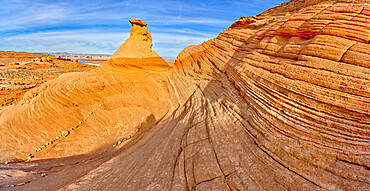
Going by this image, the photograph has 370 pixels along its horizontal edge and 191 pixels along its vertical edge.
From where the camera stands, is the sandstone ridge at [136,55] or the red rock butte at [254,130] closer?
the red rock butte at [254,130]

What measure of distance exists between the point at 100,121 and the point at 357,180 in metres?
11.6

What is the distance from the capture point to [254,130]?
14.0 ft

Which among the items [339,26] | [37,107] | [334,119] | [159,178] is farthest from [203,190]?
[37,107]

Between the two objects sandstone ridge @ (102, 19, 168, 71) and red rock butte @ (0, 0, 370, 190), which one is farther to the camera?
sandstone ridge @ (102, 19, 168, 71)

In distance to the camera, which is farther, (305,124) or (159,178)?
(159,178)

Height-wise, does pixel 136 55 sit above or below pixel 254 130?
above

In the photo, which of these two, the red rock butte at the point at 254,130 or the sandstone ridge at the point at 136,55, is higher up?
the sandstone ridge at the point at 136,55

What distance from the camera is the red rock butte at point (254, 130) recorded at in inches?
123

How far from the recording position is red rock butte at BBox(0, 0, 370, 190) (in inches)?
123

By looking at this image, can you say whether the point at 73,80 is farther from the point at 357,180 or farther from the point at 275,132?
the point at 357,180

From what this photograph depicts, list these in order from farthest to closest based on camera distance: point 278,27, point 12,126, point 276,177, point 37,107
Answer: point 37,107 < point 12,126 < point 278,27 < point 276,177

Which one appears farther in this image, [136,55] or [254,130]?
[136,55]

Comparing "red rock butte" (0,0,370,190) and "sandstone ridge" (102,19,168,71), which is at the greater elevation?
"sandstone ridge" (102,19,168,71)

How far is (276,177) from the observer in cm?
311
